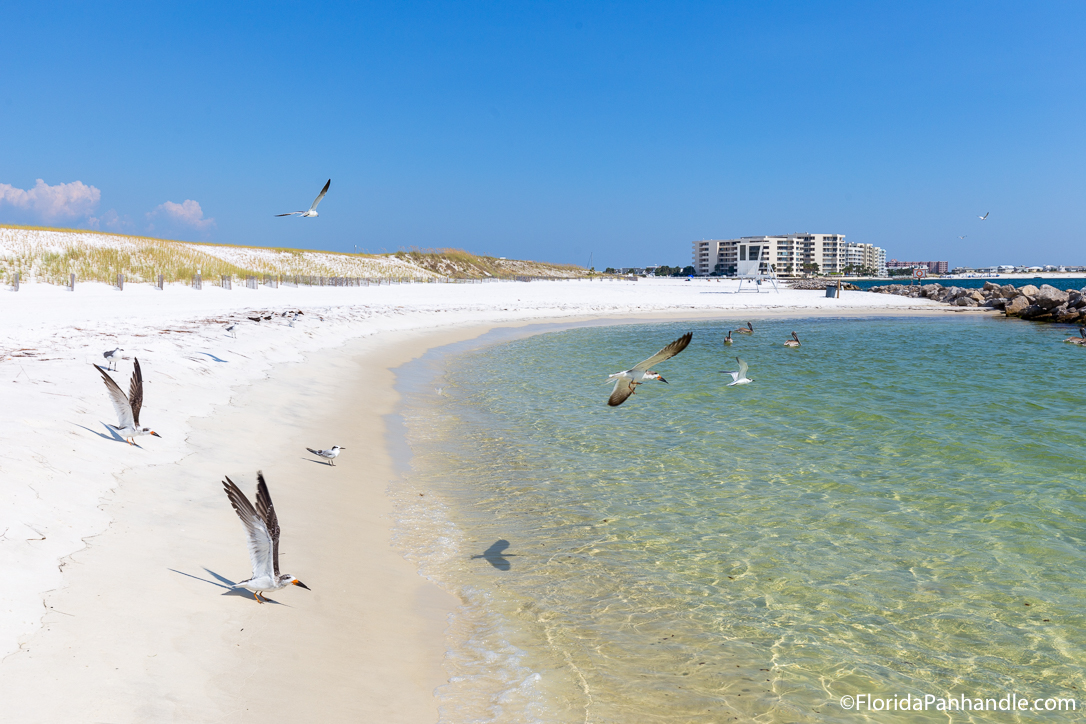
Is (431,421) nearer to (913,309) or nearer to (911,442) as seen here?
(911,442)

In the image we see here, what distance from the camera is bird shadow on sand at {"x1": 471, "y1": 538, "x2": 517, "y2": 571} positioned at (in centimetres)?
708

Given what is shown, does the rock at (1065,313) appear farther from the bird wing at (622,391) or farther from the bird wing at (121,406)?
the bird wing at (121,406)

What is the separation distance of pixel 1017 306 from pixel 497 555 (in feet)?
198

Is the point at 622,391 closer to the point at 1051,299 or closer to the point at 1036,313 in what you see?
the point at 1051,299

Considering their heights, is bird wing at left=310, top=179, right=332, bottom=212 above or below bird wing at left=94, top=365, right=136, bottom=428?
above

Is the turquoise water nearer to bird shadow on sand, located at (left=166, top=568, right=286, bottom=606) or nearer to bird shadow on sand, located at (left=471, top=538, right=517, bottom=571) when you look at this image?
bird shadow on sand, located at (left=471, top=538, right=517, bottom=571)

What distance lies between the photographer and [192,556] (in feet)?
19.1

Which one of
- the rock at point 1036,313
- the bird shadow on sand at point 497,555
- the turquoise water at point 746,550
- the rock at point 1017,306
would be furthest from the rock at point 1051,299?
the bird shadow on sand at point 497,555

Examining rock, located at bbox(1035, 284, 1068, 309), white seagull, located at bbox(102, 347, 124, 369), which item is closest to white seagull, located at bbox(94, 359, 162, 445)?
white seagull, located at bbox(102, 347, 124, 369)

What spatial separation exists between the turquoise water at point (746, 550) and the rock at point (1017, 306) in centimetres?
4361

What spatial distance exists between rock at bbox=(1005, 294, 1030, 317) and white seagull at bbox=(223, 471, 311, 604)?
61.7m

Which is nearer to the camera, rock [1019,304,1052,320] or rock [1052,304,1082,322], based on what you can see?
rock [1052,304,1082,322]

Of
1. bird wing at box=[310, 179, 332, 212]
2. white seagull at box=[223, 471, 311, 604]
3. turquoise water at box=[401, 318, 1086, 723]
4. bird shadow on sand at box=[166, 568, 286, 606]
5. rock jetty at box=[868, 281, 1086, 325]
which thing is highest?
bird wing at box=[310, 179, 332, 212]

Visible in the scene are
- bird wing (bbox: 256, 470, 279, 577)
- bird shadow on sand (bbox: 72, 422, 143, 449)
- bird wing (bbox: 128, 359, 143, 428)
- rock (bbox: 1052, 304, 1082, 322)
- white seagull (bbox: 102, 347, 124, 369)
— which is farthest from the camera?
rock (bbox: 1052, 304, 1082, 322)
